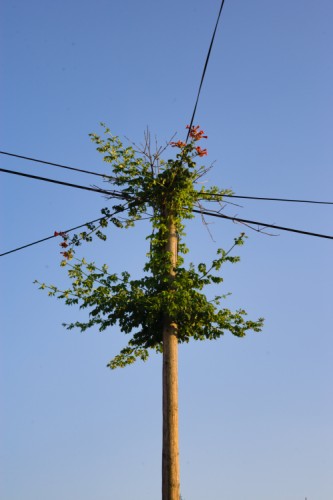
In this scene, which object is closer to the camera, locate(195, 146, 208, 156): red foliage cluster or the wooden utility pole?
the wooden utility pole

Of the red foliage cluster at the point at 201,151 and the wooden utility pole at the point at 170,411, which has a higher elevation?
the red foliage cluster at the point at 201,151

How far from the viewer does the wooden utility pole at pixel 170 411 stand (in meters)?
7.65

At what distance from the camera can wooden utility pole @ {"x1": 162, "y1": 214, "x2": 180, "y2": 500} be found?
765 centimetres

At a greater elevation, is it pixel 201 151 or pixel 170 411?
pixel 201 151

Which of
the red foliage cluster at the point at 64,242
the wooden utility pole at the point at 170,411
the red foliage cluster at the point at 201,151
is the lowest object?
the wooden utility pole at the point at 170,411

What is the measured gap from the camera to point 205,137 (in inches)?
392

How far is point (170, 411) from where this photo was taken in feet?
26.3

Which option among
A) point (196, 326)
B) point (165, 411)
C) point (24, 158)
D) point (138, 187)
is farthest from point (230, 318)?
point (24, 158)

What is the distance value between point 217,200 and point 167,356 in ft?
10.9

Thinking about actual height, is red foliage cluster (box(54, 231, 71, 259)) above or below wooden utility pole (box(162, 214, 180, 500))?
above

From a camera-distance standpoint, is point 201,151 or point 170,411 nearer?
point 170,411

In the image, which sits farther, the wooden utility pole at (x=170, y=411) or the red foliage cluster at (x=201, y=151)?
the red foliage cluster at (x=201, y=151)

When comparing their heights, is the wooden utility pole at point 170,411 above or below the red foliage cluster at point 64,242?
below

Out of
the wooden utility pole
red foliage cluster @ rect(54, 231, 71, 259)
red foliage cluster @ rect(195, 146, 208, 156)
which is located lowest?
the wooden utility pole
